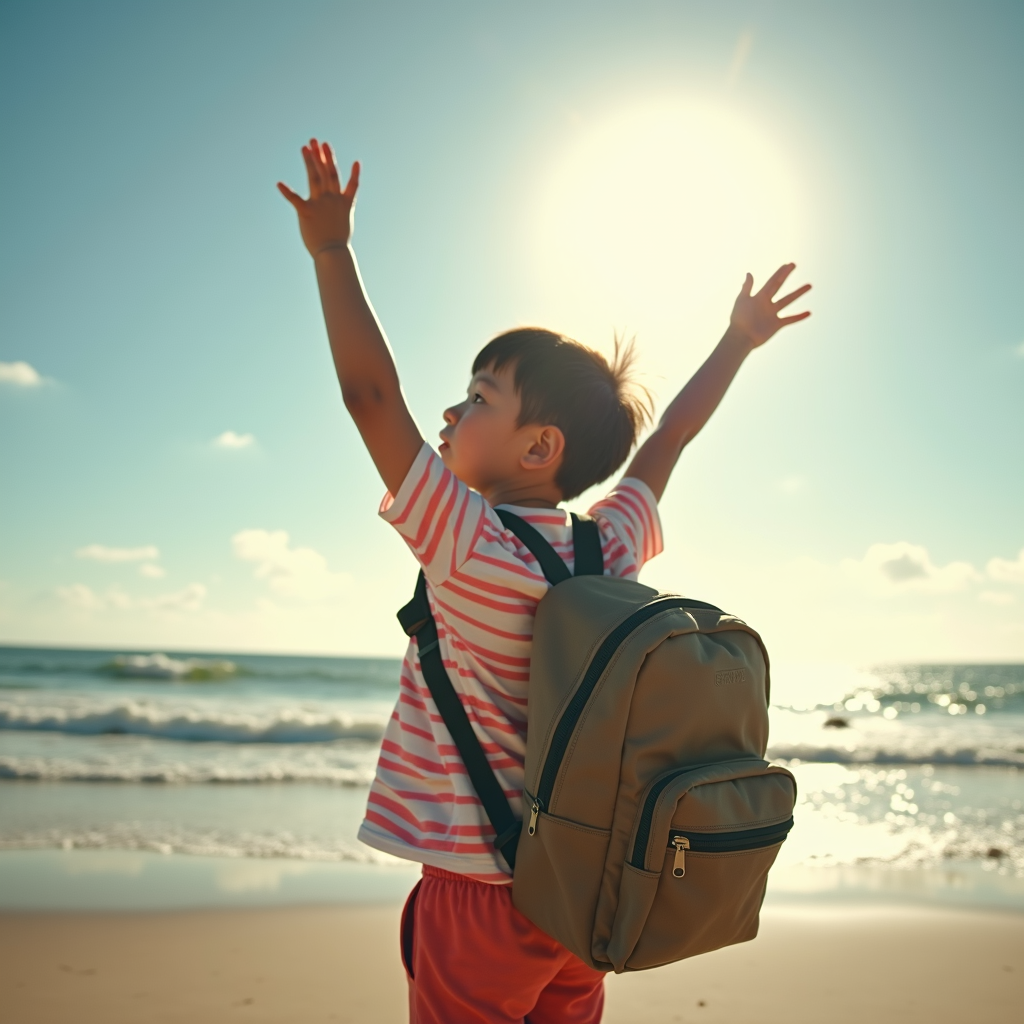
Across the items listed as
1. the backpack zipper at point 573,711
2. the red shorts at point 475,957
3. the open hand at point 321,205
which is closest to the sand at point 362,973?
the red shorts at point 475,957

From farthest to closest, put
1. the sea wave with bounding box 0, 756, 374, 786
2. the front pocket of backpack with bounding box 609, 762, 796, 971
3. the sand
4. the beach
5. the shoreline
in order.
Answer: the sea wave with bounding box 0, 756, 374, 786 → the shoreline → the beach → the sand → the front pocket of backpack with bounding box 609, 762, 796, 971

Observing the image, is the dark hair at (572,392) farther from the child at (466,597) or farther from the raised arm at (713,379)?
the raised arm at (713,379)

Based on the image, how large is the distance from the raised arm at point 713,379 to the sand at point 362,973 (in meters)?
2.54

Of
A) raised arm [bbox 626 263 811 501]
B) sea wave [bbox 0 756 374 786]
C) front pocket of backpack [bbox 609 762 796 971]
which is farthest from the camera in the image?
sea wave [bbox 0 756 374 786]

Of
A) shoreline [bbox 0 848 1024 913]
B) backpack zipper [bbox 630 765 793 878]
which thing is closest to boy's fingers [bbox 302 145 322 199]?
backpack zipper [bbox 630 765 793 878]

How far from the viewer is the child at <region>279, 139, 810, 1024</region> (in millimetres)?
1282

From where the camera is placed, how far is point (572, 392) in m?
1.59

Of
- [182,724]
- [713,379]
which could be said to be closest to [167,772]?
[182,724]

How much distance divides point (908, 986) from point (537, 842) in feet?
11.7

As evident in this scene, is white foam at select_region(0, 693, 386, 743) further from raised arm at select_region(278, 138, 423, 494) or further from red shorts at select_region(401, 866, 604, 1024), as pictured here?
raised arm at select_region(278, 138, 423, 494)

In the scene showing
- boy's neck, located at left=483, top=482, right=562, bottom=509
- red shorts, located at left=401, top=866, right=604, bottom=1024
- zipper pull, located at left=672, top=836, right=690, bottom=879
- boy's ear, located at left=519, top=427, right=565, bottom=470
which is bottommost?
red shorts, located at left=401, top=866, right=604, bottom=1024

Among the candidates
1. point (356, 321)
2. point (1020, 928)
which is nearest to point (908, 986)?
point (1020, 928)

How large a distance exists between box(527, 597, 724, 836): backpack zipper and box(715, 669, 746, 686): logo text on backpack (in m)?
0.14

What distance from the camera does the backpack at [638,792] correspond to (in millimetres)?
1193
